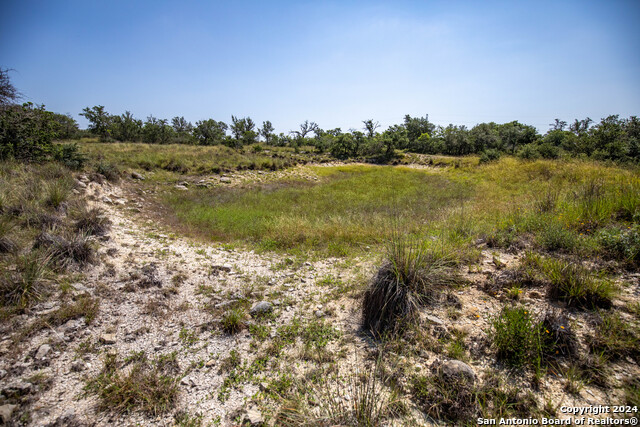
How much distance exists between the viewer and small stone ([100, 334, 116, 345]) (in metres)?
3.51

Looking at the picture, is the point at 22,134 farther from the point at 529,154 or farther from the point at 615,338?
the point at 529,154

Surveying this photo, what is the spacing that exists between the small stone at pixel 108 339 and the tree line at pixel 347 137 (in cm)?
1096

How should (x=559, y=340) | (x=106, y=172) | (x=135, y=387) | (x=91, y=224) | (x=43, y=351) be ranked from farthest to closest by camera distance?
(x=106, y=172), (x=91, y=224), (x=43, y=351), (x=559, y=340), (x=135, y=387)

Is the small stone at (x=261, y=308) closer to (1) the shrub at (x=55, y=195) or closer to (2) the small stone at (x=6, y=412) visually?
(2) the small stone at (x=6, y=412)

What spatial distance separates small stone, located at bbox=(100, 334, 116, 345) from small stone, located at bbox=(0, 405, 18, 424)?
1.02 m

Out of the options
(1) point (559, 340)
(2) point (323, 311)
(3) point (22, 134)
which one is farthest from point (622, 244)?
(3) point (22, 134)

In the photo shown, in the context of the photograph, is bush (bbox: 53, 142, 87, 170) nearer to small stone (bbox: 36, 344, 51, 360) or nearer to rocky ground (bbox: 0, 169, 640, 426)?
rocky ground (bbox: 0, 169, 640, 426)

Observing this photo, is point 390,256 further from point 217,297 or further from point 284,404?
point 217,297

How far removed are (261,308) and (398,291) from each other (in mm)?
2362

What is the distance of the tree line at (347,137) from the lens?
33.8 feet

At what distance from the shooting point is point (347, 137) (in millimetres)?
41656

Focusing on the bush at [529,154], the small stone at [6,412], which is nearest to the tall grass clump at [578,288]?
the small stone at [6,412]

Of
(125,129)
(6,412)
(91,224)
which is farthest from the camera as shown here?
(125,129)

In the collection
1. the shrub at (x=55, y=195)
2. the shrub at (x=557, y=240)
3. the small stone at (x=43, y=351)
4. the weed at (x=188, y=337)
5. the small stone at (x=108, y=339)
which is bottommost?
the weed at (x=188, y=337)
